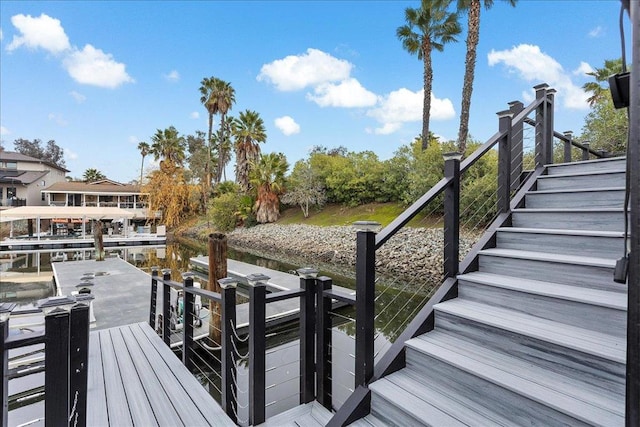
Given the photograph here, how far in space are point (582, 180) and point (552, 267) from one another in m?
1.56

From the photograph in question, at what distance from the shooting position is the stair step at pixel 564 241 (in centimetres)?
228

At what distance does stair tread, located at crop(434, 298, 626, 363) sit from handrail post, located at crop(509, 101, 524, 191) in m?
1.89

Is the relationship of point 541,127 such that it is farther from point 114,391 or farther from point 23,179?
point 23,179

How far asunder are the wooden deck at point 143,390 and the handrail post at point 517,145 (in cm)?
375

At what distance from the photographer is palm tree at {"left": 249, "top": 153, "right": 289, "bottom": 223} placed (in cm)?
2195

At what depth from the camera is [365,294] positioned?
78.7 inches

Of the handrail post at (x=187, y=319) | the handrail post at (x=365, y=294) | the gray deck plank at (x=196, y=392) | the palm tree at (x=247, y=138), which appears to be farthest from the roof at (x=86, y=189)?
the handrail post at (x=365, y=294)

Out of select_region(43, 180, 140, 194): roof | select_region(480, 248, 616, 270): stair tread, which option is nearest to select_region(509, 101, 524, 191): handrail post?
select_region(480, 248, 616, 270): stair tread

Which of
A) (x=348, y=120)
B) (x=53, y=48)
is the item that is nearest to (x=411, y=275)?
(x=348, y=120)

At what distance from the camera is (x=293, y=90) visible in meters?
26.2

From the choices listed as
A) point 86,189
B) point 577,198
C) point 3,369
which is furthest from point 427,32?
point 86,189

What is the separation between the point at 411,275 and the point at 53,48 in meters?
23.5

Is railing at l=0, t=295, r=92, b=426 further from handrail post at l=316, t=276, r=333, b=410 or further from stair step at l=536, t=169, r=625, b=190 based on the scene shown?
stair step at l=536, t=169, r=625, b=190

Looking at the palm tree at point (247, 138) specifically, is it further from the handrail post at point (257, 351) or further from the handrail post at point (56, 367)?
the handrail post at point (56, 367)
